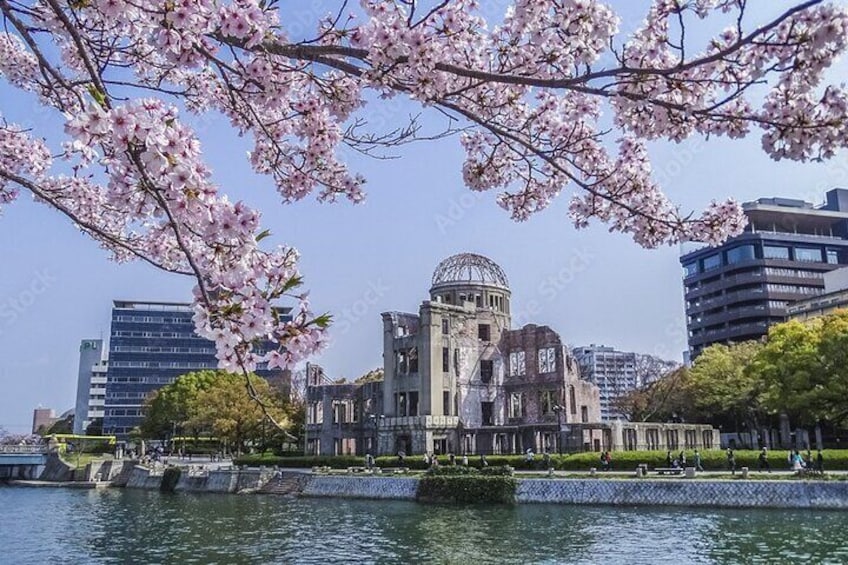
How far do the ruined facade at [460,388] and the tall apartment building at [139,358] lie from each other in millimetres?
64342

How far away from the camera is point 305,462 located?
56812mm

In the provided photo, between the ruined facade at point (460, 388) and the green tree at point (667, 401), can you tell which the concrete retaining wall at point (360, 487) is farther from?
the green tree at point (667, 401)

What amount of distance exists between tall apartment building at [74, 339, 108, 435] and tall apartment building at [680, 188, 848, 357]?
368 feet

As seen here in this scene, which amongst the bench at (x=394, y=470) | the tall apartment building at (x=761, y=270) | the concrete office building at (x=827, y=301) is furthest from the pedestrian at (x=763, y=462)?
the tall apartment building at (x=761, y=270)

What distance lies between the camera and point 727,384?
61406mm

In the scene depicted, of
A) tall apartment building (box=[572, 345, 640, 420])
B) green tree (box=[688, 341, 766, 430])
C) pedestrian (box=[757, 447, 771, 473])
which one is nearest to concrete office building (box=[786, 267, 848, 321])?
green tree (box=[688, 341, 766, 430])

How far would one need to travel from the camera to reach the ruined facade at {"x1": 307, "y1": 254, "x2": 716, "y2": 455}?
2381 inches

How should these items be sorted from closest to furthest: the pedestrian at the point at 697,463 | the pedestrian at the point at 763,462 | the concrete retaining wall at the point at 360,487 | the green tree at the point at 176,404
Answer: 1. the pedestrian at the point at 763,462
2. the pedestrian at the point at 697,463
3. the concrete retaining wall at the point at 360,487
4. the green tree at the point at 176,404

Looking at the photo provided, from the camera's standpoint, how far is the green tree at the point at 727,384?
196ft

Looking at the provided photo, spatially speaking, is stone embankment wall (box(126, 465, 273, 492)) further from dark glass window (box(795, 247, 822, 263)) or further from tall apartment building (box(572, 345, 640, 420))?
tall apartment building (box(572, 345, 640, 420))

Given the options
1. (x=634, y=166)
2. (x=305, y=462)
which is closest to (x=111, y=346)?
(x=305, y=462)

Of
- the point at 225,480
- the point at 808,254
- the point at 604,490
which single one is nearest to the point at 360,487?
the point at 225,480

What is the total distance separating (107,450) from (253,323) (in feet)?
313

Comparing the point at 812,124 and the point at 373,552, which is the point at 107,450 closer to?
the point at 373,552
